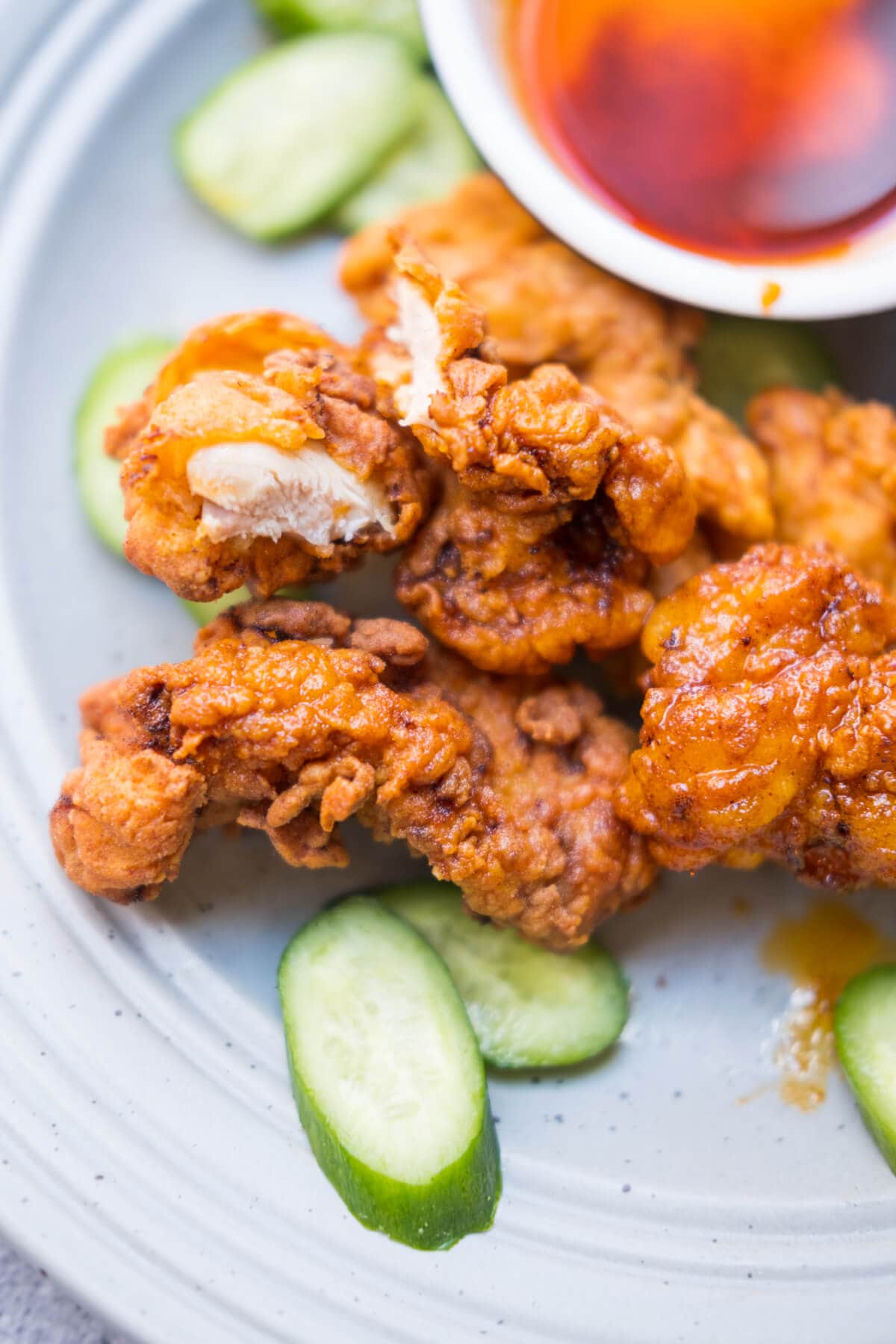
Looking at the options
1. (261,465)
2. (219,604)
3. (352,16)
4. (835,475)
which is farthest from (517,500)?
(352,16)

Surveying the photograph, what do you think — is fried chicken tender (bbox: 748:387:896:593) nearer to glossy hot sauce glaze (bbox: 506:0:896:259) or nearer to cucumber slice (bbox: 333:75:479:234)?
glossy hot sauce glaze (bbox: 506:0:896:259)

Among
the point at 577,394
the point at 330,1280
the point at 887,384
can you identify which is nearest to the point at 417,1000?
the point at 330,1280

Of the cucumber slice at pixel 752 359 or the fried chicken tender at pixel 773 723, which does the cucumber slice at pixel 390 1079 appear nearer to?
the fried chicken tender at pixel 773 723

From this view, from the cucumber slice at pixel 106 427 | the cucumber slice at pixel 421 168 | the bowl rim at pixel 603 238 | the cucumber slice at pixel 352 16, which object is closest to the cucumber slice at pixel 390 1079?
the cucumber slice at pixel 106 427

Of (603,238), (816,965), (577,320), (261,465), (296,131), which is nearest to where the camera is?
(261,465)

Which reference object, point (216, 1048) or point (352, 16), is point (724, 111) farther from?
point (216, 1048)
